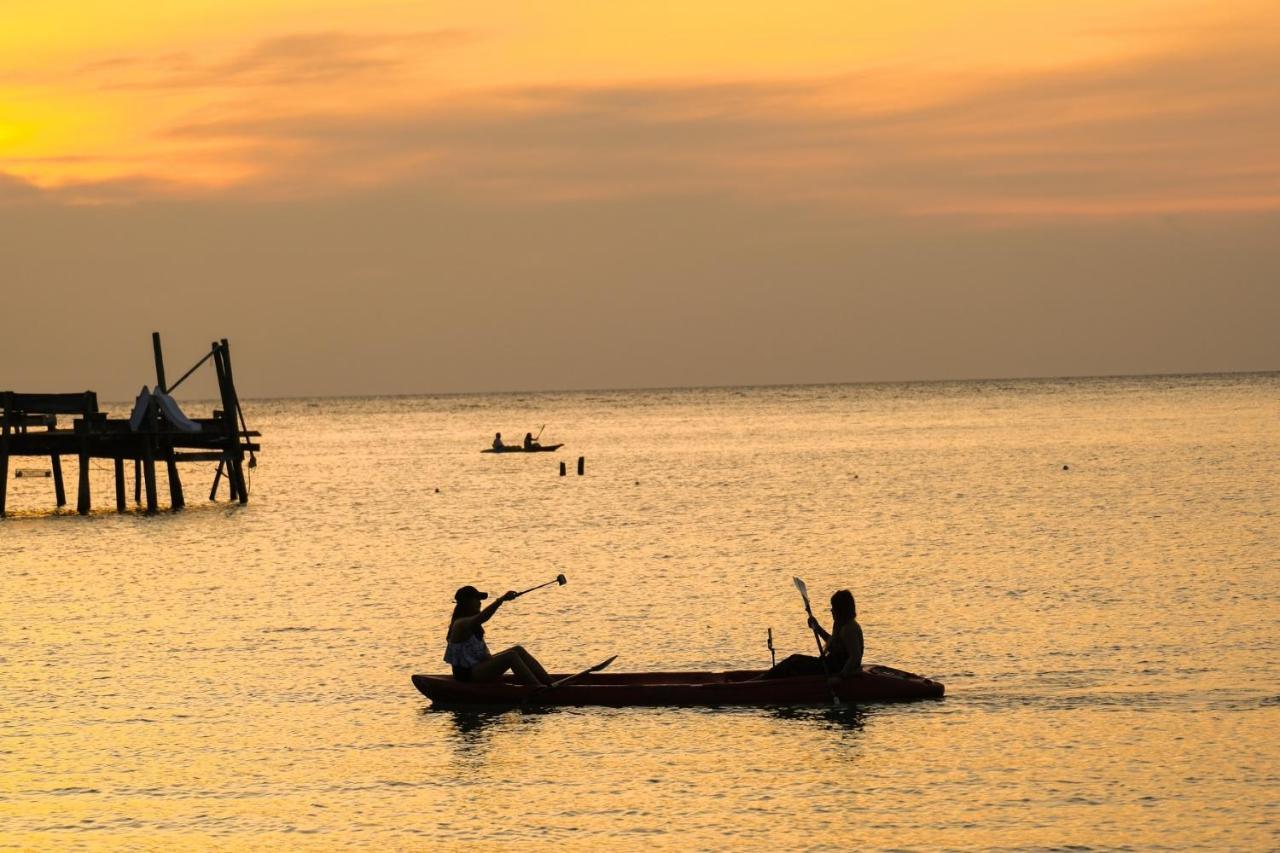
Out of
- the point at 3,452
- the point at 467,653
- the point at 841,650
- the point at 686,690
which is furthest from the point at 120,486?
the point at 841,650

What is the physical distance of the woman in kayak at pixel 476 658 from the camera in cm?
2175

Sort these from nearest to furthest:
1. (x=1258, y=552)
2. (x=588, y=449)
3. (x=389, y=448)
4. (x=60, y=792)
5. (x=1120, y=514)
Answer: (x=60, y=792) → (x=1258, y=552) → (x=1120, y=514) → (x=588, y=449) → (x=389, y=448)

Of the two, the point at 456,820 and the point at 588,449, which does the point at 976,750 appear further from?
the point at 588,449

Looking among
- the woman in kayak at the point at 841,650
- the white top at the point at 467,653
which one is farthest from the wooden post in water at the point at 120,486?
the woman in kayak at the point at 841,650

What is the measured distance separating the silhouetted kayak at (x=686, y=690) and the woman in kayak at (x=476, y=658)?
0.46 feet

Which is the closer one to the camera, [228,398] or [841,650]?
[841,650]

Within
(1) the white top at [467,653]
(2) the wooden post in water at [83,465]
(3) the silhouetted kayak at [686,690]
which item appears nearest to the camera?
(3) the silhouetted kayak at [686,690]

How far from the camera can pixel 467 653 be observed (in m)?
21.9

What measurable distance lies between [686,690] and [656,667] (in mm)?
3976

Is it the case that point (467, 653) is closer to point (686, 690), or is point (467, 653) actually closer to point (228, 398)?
point (686, 690)

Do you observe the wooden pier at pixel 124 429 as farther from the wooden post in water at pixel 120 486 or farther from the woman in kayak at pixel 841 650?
the woman in kayak at pixel 841 650

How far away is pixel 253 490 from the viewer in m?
77.0

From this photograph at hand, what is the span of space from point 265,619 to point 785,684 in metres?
13.5

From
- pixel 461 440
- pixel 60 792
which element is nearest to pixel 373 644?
pixel 60 792
